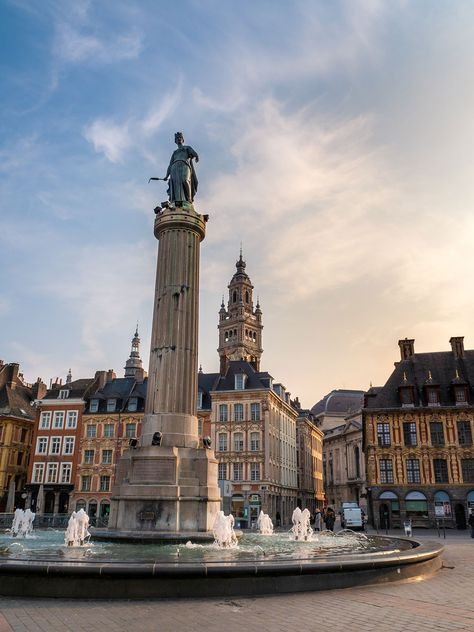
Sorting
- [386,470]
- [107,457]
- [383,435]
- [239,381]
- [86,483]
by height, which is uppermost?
[239,381]

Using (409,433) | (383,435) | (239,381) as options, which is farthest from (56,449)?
(409,433)

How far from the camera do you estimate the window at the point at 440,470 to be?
42250 mm

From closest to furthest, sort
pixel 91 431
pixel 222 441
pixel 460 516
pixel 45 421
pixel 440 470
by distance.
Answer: pixel 460 516
pixel 440 470
pixel 222 441
pixel 91 431
pixel 45 421

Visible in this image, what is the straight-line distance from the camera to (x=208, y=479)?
16016 millimetres

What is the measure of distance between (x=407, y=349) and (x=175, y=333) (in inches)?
1417

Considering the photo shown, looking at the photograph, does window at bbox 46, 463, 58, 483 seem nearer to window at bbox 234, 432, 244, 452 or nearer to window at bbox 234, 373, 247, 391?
window at bbox 234, 432, 244, 452

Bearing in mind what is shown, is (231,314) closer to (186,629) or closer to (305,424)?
(305,424)

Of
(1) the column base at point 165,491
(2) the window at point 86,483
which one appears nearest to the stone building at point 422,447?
(2) the window at point 86,483

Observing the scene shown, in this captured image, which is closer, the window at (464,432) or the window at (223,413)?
the window at (464,432)

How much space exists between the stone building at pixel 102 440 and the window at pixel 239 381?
9.78 m

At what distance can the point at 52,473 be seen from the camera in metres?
52.1

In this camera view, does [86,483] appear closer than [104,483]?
No

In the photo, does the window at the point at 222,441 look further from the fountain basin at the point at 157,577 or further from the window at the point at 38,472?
the fountain basin at the point at 157,577

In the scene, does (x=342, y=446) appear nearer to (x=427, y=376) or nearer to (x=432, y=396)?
(x=427, y=376)
